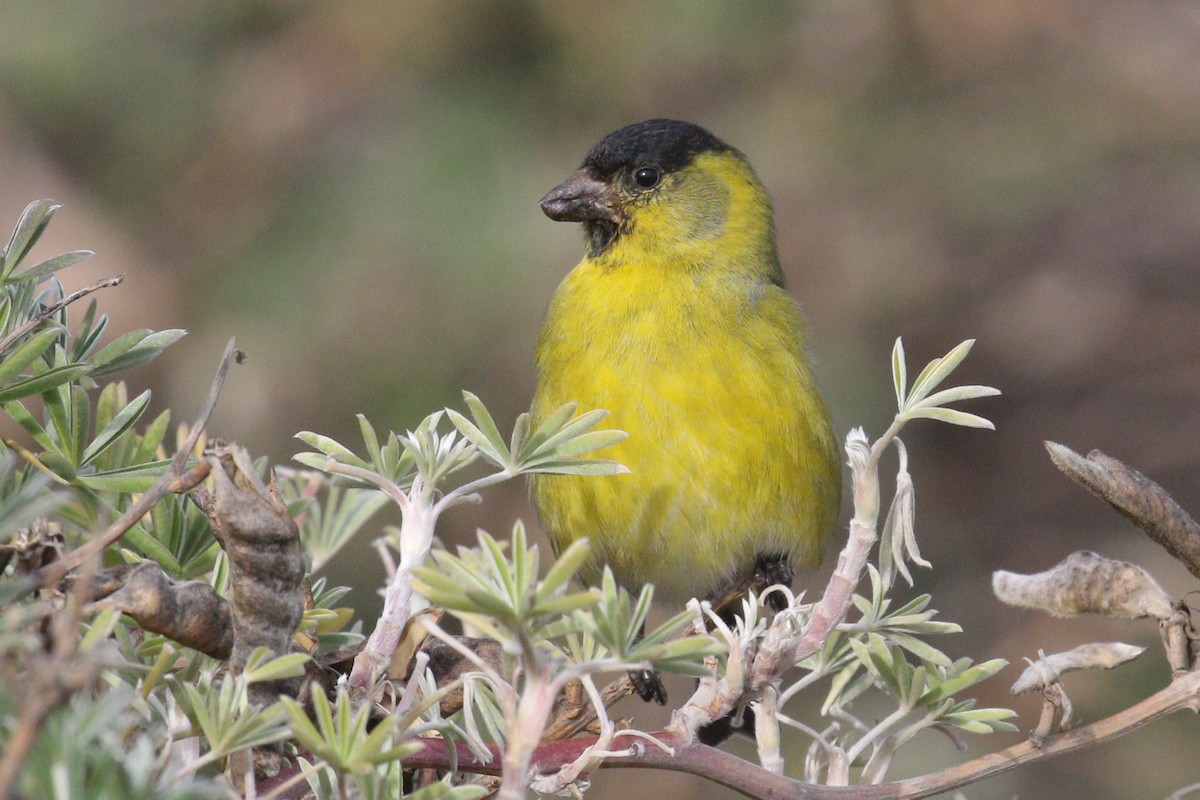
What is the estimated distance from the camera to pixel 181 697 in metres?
1.09

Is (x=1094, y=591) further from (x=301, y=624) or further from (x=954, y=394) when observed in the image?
(x=301, y=624)

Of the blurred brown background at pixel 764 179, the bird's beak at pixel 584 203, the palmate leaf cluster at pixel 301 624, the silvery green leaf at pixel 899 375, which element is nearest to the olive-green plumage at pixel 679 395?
the bird's beak at pixel 584 203

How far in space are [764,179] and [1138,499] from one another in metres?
3.31

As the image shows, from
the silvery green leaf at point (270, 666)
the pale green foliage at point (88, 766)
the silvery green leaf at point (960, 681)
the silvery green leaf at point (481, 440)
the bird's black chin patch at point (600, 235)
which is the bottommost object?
the pale green foliage at point (88, 766)

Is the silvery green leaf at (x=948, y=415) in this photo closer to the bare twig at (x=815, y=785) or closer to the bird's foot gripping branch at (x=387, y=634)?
the bird's foot gripping branch at (x=387, y=634)

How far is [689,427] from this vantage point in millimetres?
2717

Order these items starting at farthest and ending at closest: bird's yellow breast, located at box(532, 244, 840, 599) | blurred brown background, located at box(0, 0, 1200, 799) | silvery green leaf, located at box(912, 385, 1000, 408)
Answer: blurred brown background, located at box(0, 0, 1200, 799)
bird's yellow breast, located at box(532, 244, 840, 599)
silvery green leaf, located at box(912, 385, 1000, 408)

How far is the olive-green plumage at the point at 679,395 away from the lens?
2732 mm

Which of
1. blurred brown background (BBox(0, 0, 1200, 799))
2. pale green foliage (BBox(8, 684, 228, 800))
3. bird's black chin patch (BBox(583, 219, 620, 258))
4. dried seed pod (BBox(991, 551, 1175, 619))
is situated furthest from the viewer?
blurred brown background (BBox(0, 0, 1200, 799))

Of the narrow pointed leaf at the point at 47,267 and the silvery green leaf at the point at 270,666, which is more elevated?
the narrow pointed leaf at the point at 47,267

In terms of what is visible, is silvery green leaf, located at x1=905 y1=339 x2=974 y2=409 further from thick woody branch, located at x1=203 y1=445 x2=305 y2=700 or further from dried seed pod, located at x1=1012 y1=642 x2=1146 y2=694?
thick woody branch, located at x1=203 y1=445 x2=305 y2=700

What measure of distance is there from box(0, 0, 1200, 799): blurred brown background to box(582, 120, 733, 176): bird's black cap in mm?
679

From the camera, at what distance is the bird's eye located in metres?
3.26

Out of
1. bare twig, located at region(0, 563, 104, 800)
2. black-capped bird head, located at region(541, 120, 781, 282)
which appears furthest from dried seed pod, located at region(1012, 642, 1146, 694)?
black-capped bird head, located at region(541, 120, 781, 282)
